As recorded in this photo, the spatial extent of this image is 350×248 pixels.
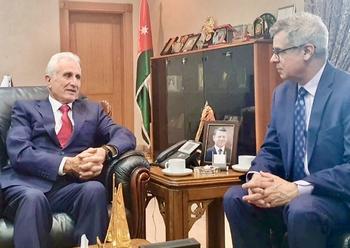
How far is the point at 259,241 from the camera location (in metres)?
2.11

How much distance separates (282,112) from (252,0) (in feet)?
6.59

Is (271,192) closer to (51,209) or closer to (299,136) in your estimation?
(299,136)

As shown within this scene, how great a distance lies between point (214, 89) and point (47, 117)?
1.69 m

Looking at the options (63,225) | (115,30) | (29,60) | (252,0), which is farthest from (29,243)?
(115,30)

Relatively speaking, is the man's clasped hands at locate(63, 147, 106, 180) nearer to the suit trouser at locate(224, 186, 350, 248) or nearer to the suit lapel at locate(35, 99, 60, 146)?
the suit lapel at locate(35, 99, 60, 146)

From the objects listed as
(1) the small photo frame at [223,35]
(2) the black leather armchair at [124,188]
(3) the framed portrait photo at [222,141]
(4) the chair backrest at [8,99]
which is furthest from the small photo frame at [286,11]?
(4) the chair backrest at [8,99]

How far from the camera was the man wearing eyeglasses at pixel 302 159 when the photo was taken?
188 cm

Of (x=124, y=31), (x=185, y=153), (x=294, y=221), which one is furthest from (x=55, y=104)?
(x=124, y=31)

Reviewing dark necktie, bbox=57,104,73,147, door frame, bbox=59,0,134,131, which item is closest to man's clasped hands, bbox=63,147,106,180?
dark necktie, bbox=57,104,73,147

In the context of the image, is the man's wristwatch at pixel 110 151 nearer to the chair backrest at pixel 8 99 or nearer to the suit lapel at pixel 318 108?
the chair backrest at pixel 8 99

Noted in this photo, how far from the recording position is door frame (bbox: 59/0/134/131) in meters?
5.66

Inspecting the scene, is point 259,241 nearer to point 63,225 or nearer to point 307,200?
point 307,200

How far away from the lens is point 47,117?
272 centimetres

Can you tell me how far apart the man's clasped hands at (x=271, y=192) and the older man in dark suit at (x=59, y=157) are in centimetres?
76
